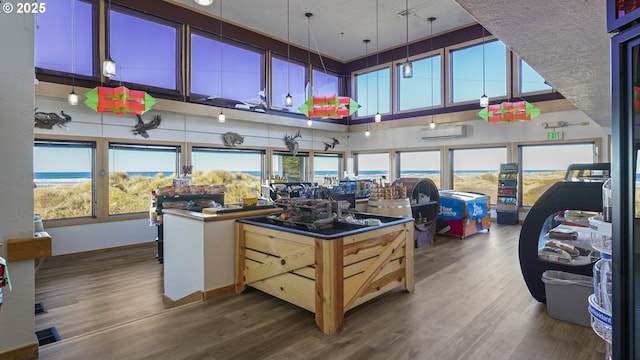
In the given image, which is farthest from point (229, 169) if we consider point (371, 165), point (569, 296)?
point (569, 296)

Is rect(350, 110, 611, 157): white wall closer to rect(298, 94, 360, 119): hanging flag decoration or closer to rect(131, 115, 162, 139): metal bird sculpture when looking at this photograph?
rect(298, 94, 360, 119): hanging flag decoration

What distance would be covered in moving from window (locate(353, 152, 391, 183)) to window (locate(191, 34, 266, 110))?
173 inches

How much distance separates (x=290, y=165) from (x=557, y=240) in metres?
7.81

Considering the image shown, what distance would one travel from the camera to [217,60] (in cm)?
867

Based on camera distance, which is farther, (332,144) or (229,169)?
(332,144)

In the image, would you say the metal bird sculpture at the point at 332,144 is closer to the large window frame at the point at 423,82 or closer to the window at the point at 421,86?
the large window frame at the point at 423,82

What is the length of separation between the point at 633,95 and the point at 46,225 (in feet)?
25.7

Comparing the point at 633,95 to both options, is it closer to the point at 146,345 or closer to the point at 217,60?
the point at 146,345

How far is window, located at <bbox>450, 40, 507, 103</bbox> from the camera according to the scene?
8992 millimetres

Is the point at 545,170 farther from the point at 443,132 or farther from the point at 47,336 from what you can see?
the point at 47,336

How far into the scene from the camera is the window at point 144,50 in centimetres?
698

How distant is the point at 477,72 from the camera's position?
939cm

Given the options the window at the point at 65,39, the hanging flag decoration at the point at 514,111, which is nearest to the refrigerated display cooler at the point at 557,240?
the hanging flag decoration at the point at 514,111

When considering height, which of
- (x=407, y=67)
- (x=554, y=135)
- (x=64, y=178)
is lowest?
(x=64, y=178)
